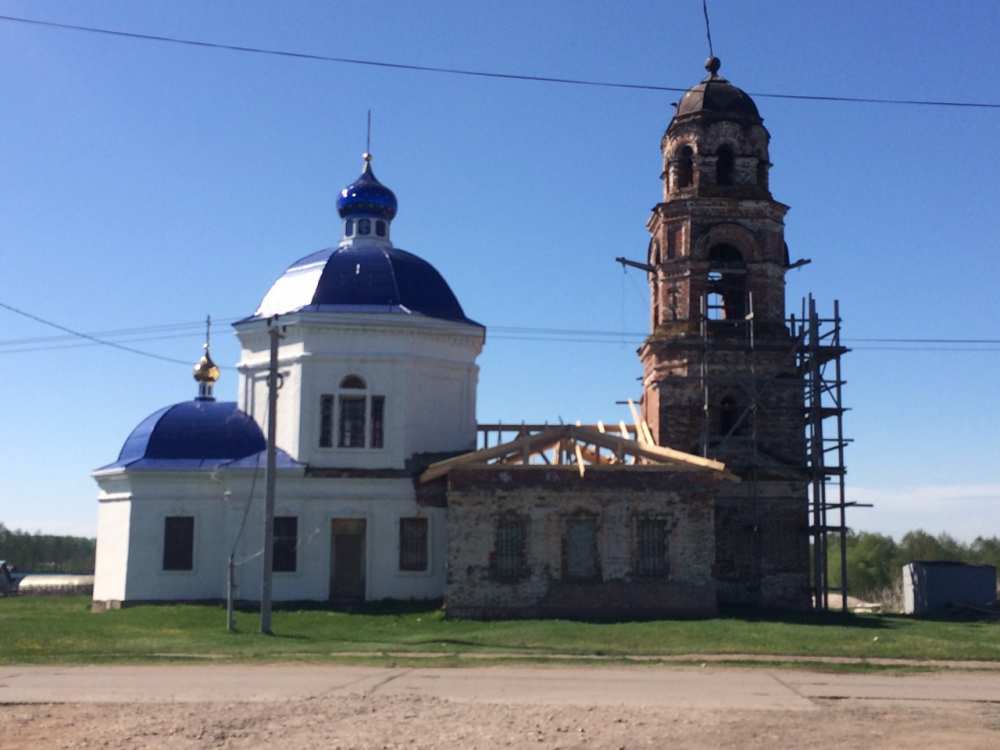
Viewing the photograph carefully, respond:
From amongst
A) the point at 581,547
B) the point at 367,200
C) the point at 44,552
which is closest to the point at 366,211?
the point at 367,200

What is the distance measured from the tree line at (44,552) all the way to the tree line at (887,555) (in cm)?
6207

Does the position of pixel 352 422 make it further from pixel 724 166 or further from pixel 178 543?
pixel 724 166

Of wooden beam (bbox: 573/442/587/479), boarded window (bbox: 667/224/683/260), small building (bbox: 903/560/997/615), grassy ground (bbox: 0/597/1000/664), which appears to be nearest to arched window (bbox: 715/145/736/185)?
boarded window (bbox: 667/224/683/260)

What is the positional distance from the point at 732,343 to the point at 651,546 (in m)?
6.52

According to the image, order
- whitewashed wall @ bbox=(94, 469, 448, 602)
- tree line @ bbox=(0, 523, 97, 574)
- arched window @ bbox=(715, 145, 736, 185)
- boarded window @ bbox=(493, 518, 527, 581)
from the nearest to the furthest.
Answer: boarded window @ bbox=(493, 518, 527, 581) → whitewashed wall @ bbox=(94, 469, 448, 602) → arched window @ bbox=(715, 145, 736, 185) → tree line @ bbox=(0, 523, 97, 574)

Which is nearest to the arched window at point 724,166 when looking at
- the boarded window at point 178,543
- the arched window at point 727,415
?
the arched window at point 727,415

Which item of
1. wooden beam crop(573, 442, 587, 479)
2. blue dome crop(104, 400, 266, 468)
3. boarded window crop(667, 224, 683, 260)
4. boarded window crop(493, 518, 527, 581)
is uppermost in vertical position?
boarded window crop(667, 224, 683, 260)

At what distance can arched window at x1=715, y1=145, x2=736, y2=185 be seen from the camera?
3177cm

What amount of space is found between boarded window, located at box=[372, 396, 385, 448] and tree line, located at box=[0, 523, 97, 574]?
68.3 m

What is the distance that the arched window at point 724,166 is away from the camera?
3177 cm

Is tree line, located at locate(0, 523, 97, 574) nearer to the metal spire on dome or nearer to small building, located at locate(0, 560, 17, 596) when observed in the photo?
small building, located at locate(0, 560, 17, 596)

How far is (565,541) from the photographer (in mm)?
27500

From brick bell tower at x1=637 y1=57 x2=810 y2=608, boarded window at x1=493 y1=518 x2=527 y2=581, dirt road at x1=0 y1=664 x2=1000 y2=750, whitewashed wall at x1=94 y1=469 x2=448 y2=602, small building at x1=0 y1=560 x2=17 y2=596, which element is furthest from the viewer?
small building at x1=0 y1=560 x2=17 y2=596

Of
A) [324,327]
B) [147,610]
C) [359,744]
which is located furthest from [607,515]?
[359,744]
